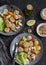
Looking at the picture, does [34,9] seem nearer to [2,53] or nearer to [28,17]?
[28,17]

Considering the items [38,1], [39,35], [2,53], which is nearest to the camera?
[2,53]

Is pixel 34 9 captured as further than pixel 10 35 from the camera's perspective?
Yes

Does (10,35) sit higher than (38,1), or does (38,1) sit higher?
(38,1)

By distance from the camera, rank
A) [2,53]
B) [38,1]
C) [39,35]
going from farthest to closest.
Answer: [38,1] → [39,35] → [2,53]

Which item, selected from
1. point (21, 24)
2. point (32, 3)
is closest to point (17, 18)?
point (21, 24)

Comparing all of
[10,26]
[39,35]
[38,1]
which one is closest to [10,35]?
[10,26]

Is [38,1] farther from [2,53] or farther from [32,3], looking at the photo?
[2,53]
